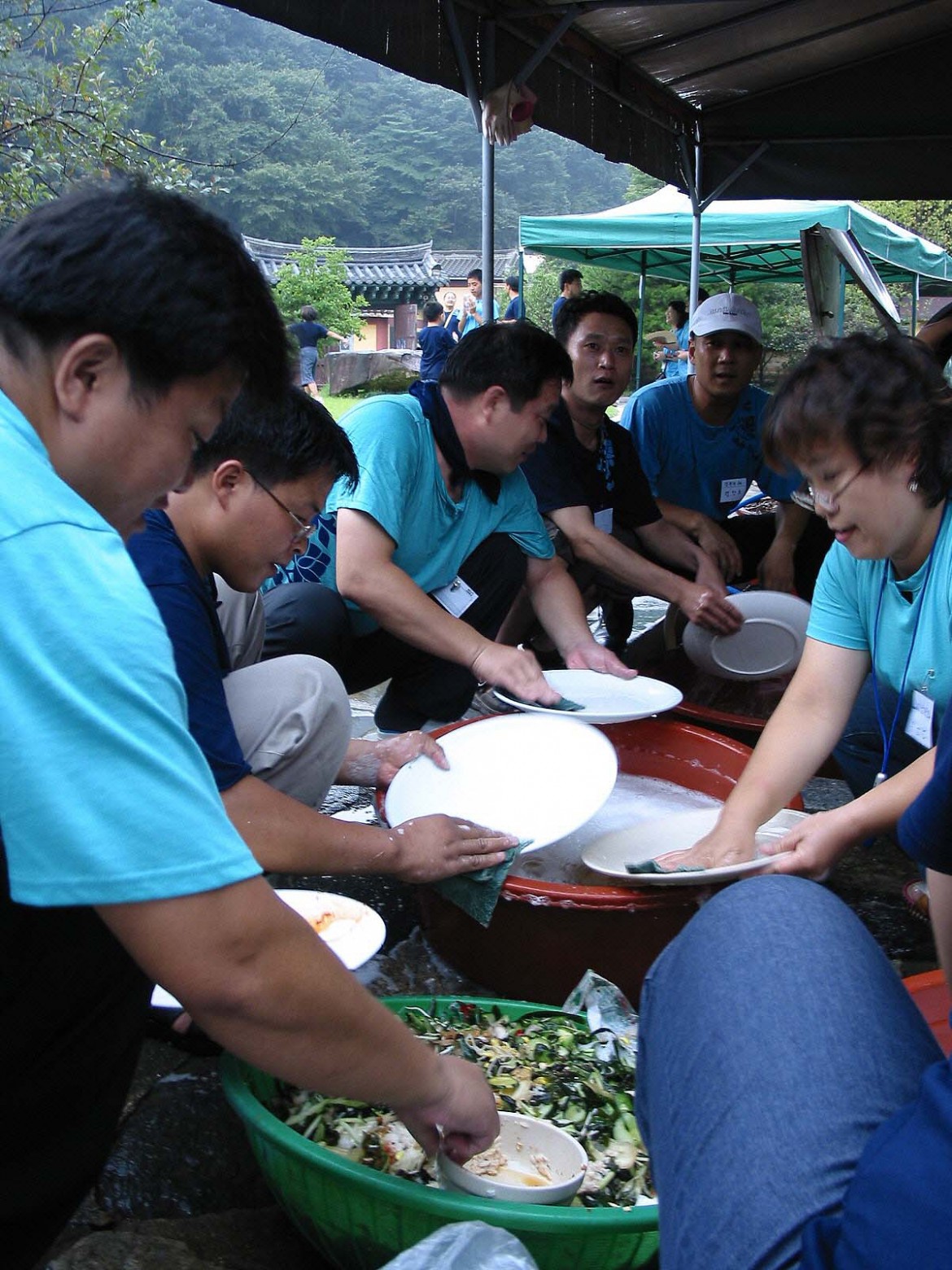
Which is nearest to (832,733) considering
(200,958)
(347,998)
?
(347,998)

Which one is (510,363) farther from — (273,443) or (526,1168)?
(526,1168)

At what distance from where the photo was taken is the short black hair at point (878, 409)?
187 centimetres

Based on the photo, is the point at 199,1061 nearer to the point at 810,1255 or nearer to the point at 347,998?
the point at 347,998

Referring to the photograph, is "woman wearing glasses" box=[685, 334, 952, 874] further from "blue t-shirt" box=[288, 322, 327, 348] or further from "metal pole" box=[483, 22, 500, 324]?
"blue t-shirt" box=[288, 322, 327, 348]

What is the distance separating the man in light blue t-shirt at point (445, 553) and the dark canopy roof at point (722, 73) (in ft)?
3.86

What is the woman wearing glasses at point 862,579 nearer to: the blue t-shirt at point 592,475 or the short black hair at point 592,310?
the blue t-shirt at point 592,475

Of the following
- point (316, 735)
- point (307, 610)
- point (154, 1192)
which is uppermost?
point (307, 610)

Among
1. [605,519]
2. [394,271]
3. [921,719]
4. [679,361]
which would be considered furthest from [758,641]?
[394,271]

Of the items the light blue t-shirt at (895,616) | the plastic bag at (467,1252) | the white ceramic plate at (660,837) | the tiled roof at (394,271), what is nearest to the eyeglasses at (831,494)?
the light blue t-shirt at (895,616)

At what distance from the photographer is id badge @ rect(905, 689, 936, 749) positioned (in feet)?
6.81

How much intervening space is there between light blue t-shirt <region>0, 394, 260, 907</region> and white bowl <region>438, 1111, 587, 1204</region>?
2.27 ft

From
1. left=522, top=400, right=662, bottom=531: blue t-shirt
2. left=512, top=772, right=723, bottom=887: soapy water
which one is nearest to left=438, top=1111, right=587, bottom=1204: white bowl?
left=512, top=772, right=723, bottom=887: soapy water

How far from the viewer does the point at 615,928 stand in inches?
72.1

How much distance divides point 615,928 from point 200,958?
3.75 ft
